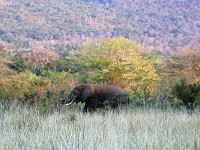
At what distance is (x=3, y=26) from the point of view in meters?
123

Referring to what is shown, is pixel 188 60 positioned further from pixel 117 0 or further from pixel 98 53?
pixel 117 0

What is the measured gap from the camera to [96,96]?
1552 centimetres

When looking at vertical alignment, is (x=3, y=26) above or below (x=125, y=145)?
above

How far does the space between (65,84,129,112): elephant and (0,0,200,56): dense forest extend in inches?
3477

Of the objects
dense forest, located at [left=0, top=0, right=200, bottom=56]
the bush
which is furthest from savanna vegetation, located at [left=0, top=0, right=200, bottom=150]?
dense forest, located at [left=0, top=0, right=200, bottom=56]

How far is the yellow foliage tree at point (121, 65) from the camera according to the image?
34.3m

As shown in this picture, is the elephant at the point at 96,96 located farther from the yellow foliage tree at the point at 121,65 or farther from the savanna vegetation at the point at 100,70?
the yellow foliage tree at the point at 121,65

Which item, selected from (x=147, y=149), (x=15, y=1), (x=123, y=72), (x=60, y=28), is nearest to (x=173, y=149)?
(x=147, y=149)

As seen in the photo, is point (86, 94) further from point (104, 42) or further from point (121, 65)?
point (104, 42)

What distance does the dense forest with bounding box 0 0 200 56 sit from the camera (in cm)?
12006

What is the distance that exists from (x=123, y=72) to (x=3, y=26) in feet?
310

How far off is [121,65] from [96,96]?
20.0m

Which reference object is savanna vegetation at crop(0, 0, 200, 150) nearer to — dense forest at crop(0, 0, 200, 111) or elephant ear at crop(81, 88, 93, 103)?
dense forest at crop(0, 0, 200, 111)

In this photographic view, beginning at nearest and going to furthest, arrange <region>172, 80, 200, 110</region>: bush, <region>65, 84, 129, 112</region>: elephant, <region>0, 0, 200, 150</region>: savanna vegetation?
<region>0, 0, 200, 150</region>: savanna vegetation < <region>172, 80, 200, 110</region>: bush < <region>65, 84, 129, 112</region>: elephant
